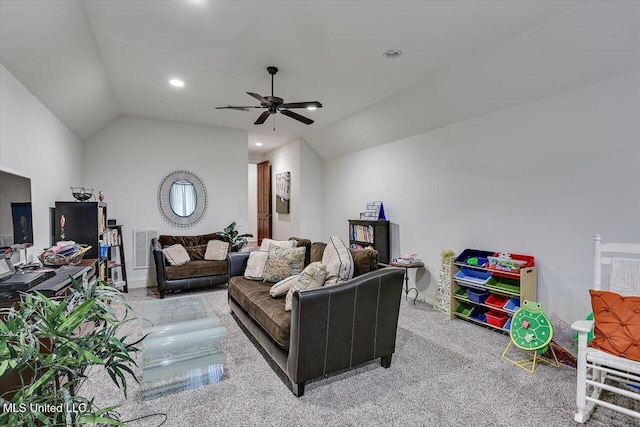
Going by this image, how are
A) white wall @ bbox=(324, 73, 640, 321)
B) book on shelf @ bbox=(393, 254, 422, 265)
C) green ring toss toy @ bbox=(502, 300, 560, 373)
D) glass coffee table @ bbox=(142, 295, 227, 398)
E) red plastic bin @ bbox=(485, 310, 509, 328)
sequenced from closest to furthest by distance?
glass coffee table @ bbox=(142, 295, 227, 398)
green ring toss toy @ bbox=(502, 300, 560, 373)
white wall @ bbox=(324, 73, 640, 321)
red plastic bin @ bbox=(485, 310, 509, 328)
book on shelf @ bbox=(393, 254, 422, 265)

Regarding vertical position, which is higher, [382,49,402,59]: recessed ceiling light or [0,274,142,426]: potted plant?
[382,49,402,59]: recessed ceiling light

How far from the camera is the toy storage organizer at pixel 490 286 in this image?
3055 mm

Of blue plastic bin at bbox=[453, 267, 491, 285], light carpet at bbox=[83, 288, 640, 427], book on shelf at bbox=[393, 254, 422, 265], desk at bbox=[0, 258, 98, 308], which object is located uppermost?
desk at bbox=[0, 258, 98, 308]

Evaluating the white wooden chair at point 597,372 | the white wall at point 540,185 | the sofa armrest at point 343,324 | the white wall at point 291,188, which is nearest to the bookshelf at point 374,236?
the white wall at point 540,185

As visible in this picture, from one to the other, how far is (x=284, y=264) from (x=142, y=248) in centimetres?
309

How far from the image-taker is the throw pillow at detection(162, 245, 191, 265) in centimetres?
468

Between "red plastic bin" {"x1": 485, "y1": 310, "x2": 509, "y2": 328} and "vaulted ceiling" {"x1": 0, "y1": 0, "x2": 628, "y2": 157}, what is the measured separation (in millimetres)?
2656

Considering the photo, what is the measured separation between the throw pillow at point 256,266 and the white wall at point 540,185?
2.20 metres

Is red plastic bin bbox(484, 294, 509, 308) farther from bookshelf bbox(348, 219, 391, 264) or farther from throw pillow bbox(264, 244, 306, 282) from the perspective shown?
throw pillow bbox(264, 244, 306, 282)

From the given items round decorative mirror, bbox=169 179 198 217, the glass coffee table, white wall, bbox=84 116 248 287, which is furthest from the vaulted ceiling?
the glass coffee table

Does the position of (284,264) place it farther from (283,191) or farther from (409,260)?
(283,191)

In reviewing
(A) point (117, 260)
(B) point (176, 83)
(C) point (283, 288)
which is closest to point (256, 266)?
(C) point (283, 288)

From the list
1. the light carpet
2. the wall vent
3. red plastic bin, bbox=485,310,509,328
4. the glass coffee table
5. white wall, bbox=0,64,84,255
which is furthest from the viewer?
the wall vent

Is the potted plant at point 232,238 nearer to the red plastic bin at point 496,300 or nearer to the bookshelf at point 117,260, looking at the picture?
the bookshelf at point 117,260
